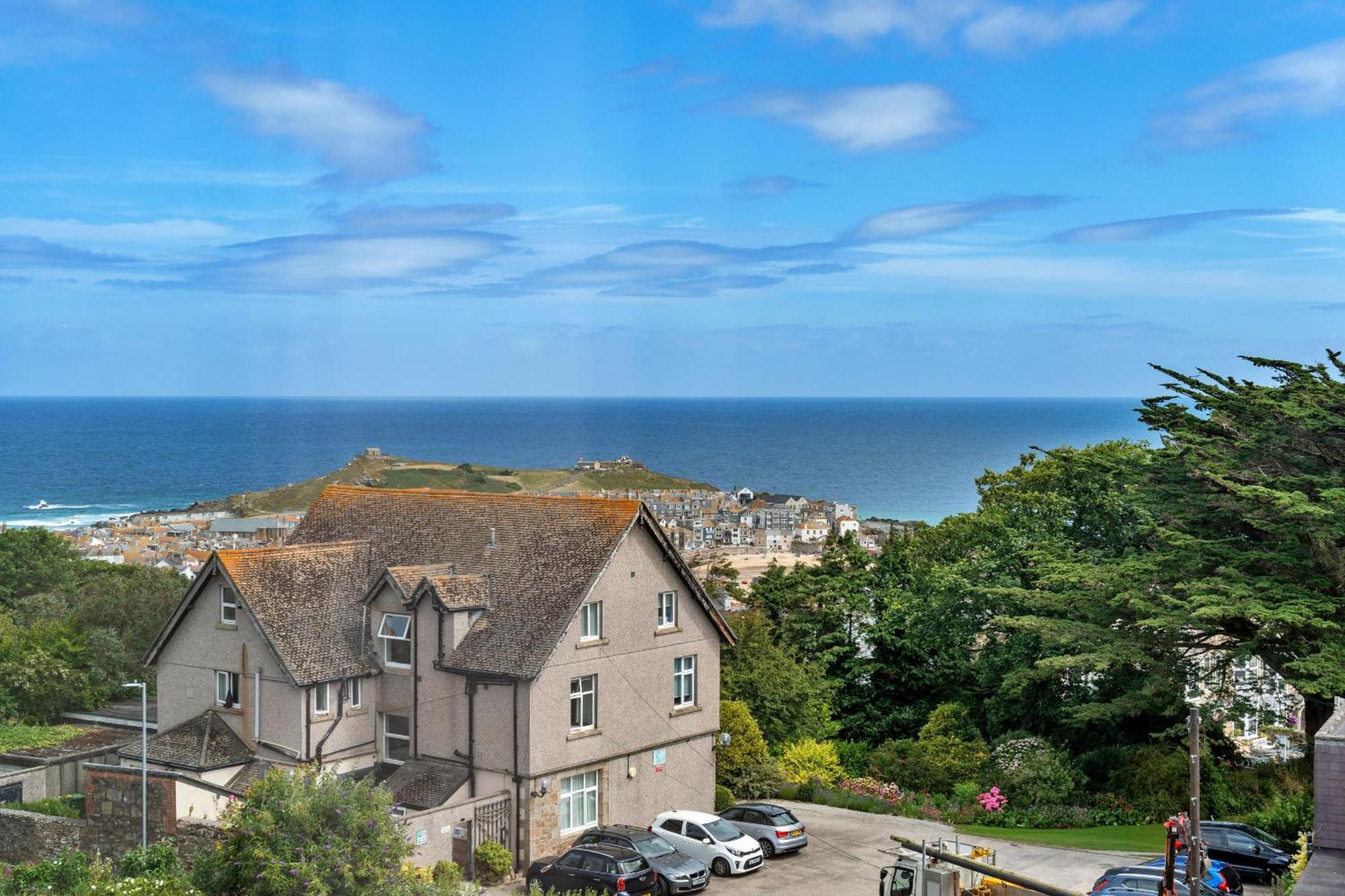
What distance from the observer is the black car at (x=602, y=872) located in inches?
1118

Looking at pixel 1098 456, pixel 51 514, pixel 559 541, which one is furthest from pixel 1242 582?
pixel 51 514

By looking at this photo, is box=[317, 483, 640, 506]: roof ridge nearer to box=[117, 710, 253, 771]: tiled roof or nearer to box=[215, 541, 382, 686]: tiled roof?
box=[215, 541, 382, 686]: tiled roof

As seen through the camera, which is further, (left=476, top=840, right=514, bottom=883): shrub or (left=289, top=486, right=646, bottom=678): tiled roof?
(left=289, top=486, right=646, bottom=678): tiled roof

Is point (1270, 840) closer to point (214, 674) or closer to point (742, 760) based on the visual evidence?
point (742, 760)

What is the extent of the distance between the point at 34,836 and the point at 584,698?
15.7 m

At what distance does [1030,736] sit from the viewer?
133 ft

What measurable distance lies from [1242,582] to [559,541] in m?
19.8

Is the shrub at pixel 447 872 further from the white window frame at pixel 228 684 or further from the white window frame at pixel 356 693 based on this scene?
the white window frame at pixel 228 684

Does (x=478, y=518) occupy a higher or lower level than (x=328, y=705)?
higher

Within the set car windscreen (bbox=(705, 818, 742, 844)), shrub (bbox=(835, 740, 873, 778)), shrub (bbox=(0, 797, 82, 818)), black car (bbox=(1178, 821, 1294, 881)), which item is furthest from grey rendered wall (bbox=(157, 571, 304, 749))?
black car (bbox=(1178, 821, 1294, 881))

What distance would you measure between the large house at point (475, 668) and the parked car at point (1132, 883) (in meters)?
13.6

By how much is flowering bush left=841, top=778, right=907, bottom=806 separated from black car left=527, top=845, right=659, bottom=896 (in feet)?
38.7

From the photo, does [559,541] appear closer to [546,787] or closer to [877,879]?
[546,787]

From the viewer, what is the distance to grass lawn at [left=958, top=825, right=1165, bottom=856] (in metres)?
33.2
